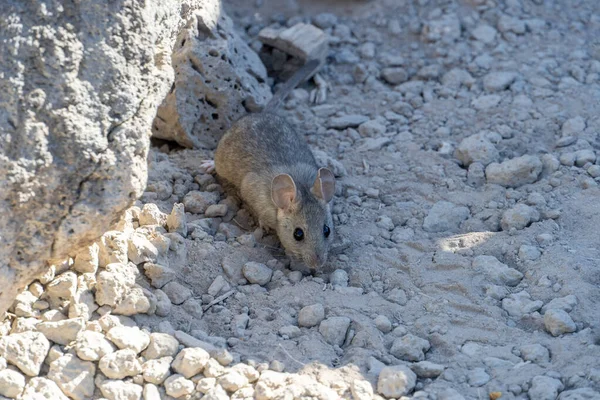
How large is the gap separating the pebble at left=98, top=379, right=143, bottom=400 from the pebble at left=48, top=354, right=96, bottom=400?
7 cm

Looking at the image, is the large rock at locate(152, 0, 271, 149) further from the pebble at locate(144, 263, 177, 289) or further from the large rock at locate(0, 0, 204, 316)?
the large rock at locate(0, 0, 204, 316)

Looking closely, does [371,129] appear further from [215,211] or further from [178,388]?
[178,388]

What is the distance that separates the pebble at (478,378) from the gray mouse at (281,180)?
5.23 ft

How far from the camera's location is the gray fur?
626 cm

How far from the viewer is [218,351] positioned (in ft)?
15.1

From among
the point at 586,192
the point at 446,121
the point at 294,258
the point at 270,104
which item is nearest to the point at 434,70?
the point at 446,121

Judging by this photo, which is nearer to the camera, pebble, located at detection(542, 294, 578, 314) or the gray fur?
pebble, located at detection(542, 294, 578, 314)

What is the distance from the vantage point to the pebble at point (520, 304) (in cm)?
506

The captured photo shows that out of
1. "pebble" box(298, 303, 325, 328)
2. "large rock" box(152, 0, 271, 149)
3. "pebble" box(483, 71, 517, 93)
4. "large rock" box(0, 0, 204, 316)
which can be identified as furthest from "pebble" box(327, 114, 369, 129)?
"large rock" box(0, 0, 204, 316)

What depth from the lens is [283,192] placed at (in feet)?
20.8

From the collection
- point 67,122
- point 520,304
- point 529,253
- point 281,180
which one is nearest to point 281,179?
point 281,180

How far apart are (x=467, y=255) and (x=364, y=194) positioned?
1.20 m

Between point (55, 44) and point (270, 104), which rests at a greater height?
point (55, 44)

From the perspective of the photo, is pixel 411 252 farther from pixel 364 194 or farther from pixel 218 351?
pixel 218 351
